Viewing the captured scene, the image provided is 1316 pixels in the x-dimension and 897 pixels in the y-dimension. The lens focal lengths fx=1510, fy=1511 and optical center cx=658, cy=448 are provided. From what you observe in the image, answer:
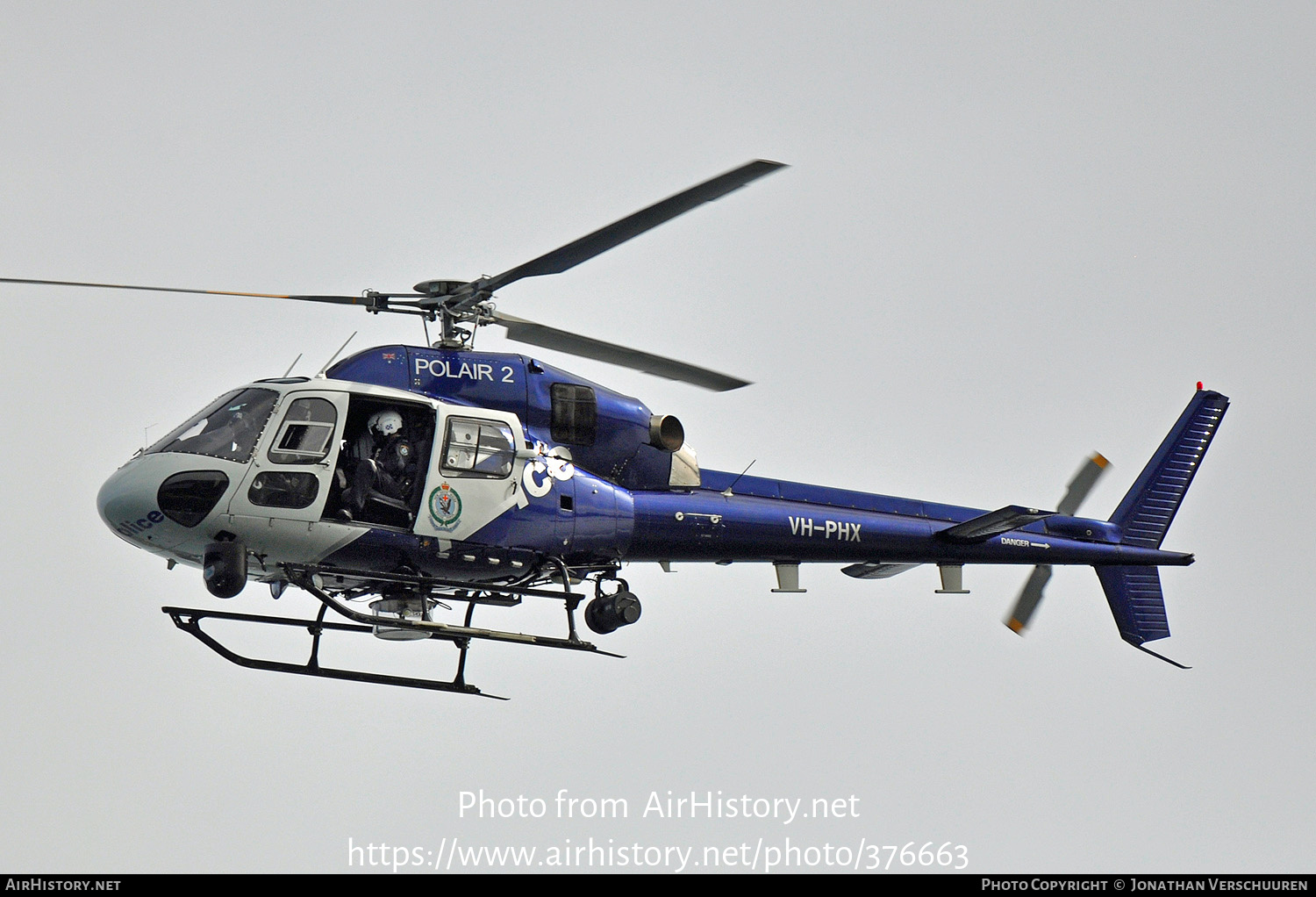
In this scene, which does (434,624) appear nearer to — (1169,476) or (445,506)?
(445,506)

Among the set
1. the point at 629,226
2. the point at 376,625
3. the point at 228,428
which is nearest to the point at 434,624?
the point at 376,625

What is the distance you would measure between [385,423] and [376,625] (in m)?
1.51

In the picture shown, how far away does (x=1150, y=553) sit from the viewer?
15922 millimetres

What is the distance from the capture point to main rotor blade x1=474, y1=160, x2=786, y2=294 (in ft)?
32.3

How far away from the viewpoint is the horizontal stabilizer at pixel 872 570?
14570mm

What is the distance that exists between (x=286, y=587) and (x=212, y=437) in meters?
1.75

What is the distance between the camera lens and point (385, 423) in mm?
11289

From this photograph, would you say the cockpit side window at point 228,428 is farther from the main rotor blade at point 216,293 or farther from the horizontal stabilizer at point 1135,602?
the horizontal stabilizer at point 1135,602

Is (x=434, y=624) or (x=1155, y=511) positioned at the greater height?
(x=1155, y=511)

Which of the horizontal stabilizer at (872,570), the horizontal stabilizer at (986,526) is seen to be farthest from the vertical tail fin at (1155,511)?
the horizontal stabilizer at (872,570)

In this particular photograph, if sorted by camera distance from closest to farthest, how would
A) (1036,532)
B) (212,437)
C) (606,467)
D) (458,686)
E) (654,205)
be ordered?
(654,205)
(212,437)
(458,686)
(606,467)
(1036,532)
